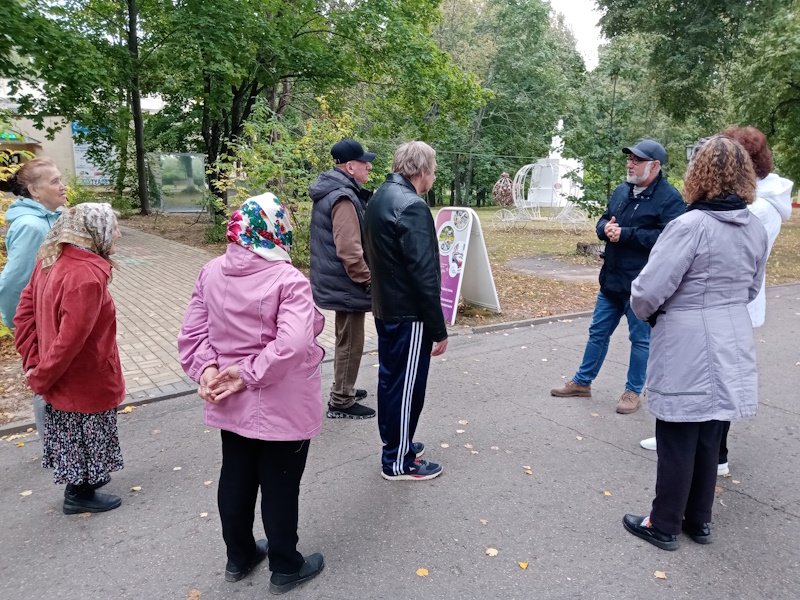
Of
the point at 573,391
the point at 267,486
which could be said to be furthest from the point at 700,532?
the point at 267,486

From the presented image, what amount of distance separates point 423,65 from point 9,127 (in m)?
10.9

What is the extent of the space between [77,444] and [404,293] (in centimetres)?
189

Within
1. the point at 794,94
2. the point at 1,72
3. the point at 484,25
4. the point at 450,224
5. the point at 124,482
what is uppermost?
the point at 484,25

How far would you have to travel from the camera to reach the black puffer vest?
4.29 meters

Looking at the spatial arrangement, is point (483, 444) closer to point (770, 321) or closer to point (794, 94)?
point (770, 321)

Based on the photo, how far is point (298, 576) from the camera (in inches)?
105

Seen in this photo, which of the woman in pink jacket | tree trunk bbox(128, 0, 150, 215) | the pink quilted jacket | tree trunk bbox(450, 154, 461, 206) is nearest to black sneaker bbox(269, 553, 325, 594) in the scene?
the woman in pink jacket

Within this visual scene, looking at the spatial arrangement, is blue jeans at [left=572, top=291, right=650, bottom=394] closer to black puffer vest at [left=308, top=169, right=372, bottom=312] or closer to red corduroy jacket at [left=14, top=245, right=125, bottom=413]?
black puffer vest at [left=308, top=169, right=372, bottom=312]

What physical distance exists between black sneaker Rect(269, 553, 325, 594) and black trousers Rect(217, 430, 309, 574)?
0.12 ft

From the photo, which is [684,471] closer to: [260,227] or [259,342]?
[259,342]

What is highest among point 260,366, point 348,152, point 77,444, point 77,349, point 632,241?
point 348,152

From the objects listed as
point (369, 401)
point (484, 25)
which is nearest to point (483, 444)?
point (369, 401)

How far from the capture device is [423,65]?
1547 cm

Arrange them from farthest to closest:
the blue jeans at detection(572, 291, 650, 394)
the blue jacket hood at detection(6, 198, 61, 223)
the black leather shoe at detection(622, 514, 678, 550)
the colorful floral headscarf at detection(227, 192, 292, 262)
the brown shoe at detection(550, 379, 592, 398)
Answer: the brown shoe at detection(550, 379, 592, 398) < the blue jeans at detection(572, 291, 650, 394) < the blue jacket hood at detection(6, 198, 61, 223) < the black leather shoe at detection(622, 514, 678, 550) < the colorful floral headscarf at detection(227, 192, 292, 262)
